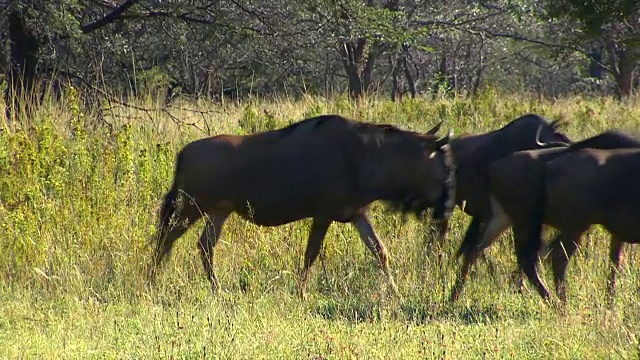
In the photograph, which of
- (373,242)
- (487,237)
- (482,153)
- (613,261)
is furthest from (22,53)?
(613,261)

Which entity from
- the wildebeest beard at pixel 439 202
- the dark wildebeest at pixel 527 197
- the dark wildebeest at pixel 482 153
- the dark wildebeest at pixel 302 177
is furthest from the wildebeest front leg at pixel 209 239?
the dark wildebeest at pixel 527 197

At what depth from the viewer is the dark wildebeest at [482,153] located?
7977 millimetres

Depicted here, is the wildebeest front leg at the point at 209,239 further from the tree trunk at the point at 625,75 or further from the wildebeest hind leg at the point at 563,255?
the tree trunk at the point at 625,75

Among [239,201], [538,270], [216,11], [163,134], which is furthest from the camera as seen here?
[216,11]

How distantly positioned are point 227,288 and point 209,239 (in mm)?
564

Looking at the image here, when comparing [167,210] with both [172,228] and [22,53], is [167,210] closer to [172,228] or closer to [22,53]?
[172,228]

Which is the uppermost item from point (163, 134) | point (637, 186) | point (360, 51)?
point (637, 186)

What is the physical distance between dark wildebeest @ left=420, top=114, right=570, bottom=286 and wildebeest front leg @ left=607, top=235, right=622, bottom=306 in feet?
3.38

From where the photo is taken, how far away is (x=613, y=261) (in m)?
7.16

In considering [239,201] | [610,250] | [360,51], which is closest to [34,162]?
[239,201]

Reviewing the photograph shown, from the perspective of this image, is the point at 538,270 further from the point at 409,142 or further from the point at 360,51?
the point at 360,51

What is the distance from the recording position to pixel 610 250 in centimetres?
734

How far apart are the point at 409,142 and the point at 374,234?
0.78 metres

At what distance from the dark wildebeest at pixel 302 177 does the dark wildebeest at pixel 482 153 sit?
1.29 ft
